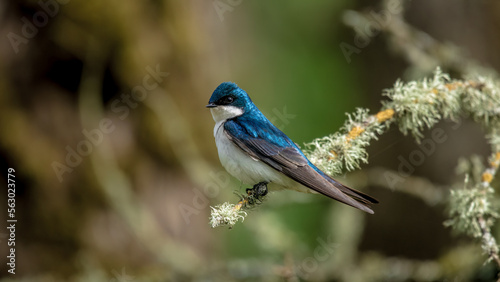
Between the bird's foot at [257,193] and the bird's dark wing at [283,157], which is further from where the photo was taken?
the bird's foot at [257,193]

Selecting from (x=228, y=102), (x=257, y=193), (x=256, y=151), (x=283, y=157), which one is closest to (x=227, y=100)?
(x=228, y=102)

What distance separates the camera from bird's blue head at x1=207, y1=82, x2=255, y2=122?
9.75 feet

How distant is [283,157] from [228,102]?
1.62 ft

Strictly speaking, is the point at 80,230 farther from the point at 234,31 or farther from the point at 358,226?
the point at 234,31

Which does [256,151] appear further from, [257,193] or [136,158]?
[136,158]

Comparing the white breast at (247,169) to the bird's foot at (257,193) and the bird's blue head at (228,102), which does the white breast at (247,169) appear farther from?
the bird's blue head at (228,102)

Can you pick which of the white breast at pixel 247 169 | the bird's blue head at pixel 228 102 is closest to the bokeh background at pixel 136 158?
the white breast at pixel 247 169

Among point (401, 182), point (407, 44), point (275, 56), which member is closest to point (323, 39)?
point (275, 56)

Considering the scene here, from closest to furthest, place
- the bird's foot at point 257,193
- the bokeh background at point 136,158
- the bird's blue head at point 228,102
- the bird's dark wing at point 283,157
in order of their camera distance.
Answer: the bird's dark wing at point 283,157
the bird's foot at point 257,193
the bird's blue head at point 228,102
the bokeh background at point 136,158

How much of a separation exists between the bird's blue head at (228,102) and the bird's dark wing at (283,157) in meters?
0.10

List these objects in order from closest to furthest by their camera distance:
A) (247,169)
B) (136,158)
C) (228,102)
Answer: (247,169), (228,102), (136,158)

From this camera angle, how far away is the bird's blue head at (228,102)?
2971 mm

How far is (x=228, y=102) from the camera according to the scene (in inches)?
119

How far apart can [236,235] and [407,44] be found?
4982 mm
